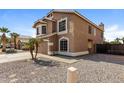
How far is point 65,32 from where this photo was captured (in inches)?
640

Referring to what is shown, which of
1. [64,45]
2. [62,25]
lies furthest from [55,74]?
[62,25]

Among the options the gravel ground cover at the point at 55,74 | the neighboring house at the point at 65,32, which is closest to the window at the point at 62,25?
the neighboring house at the point at 65,32

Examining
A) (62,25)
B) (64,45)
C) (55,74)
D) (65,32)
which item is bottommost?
(55,74)

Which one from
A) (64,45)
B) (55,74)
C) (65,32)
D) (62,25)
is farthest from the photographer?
(62,25)

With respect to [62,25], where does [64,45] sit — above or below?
below

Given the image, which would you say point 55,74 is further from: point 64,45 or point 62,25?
point 62,25

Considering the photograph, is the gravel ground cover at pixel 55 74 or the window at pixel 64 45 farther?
the window at pixel 64 45

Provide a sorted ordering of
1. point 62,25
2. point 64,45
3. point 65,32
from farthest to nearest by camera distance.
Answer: point 62,25, point 64,45, point 65,32

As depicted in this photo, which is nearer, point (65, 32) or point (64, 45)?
point (65, 32)

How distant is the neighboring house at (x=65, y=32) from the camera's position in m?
15.6

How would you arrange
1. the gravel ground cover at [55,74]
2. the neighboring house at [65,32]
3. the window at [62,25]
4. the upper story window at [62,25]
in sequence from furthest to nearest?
the window at [62,25] < the upper story window at [62,25] < the neighboring house at [65,32] < the gravel ground cover at [55,74]

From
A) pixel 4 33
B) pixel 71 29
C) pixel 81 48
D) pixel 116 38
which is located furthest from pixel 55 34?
pixel 116 38

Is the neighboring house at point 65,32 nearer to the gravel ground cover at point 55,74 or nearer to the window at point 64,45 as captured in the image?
the window at point 64,45

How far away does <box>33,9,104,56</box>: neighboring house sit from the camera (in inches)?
613
